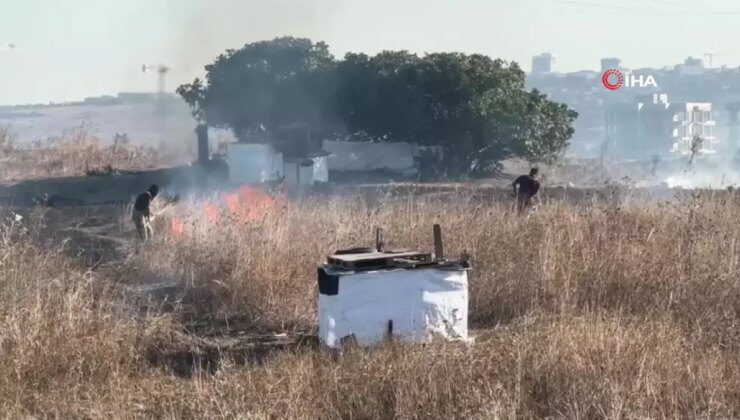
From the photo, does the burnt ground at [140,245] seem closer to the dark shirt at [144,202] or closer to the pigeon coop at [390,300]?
the dark shirt at [144,202]

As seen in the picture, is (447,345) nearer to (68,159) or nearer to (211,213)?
(211,213)

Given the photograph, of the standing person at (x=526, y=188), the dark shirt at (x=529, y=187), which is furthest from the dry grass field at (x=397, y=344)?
the dark shirt at (x=529, y=187)

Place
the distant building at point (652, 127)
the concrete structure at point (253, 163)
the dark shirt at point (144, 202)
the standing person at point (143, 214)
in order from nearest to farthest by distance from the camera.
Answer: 1. the standing person at point (143, 214)
2. the dark shirt at point (144, 202)
3. the concrete structure at point (253, 163)
4. the distant building at point (652, 127)

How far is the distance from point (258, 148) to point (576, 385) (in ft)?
71.4

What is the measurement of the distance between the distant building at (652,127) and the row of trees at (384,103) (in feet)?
103

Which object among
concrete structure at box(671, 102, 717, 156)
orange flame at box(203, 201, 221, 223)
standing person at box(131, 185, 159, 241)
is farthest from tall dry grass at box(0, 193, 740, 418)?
concrete structure at box(671, 102, 717, 156)

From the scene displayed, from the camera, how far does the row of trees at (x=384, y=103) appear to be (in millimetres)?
28547

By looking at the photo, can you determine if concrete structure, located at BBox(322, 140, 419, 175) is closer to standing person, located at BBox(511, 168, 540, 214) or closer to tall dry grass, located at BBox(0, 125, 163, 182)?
tall dry grass, located at BBox(0, 125, 163, 182)

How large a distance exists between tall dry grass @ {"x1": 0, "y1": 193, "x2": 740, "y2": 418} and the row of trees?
1666 cm

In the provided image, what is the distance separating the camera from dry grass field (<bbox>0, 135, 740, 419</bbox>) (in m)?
6.21

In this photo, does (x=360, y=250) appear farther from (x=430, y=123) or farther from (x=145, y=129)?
(x=145, y=129)

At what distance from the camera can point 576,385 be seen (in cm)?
624

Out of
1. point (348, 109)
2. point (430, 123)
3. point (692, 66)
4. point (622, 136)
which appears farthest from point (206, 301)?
A: point (692, 66)

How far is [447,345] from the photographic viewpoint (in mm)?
7129
